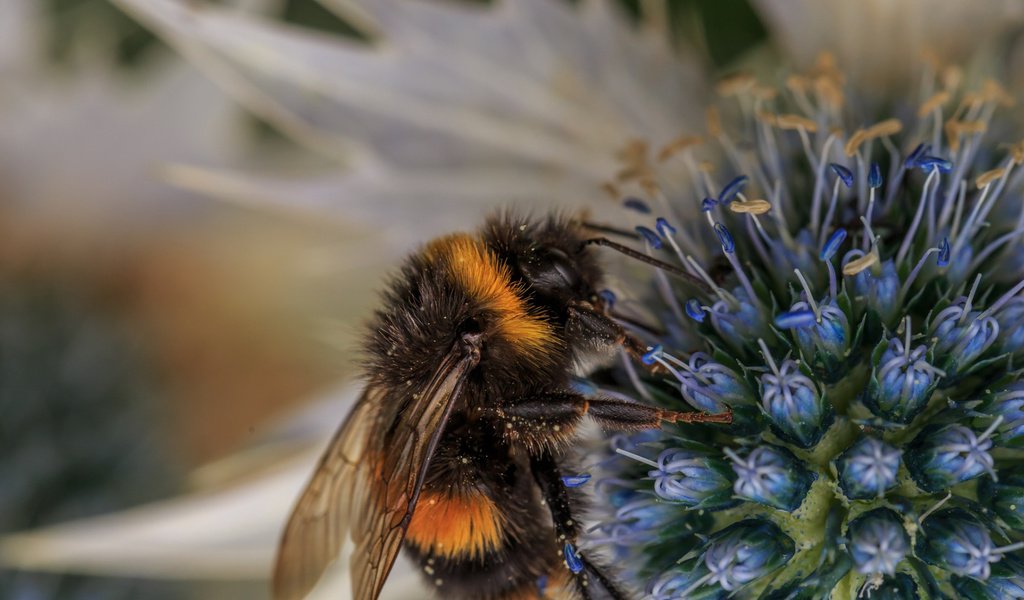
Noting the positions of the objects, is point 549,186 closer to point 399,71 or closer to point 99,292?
point 399,71

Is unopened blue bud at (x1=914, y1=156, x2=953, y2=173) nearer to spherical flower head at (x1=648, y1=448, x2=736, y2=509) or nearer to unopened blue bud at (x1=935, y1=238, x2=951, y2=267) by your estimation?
unopened blue bud at (x1=935, y1=238, x2=951, y2=267)

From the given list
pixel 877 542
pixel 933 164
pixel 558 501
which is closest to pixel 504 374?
pixel 558 501

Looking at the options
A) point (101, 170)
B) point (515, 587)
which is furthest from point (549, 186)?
point (101, 170)

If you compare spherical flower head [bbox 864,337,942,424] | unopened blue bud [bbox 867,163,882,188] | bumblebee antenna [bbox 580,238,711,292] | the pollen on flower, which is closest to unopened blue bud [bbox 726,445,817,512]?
the pollen on flower

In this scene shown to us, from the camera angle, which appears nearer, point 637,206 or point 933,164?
point 933,164

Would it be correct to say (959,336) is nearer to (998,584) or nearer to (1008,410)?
(1008,410)

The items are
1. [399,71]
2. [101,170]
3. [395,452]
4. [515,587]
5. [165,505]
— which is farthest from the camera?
[101,170]

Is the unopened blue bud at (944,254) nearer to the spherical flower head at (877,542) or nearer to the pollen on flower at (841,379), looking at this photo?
the pollen on flower at (841,379)
